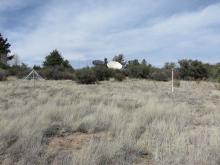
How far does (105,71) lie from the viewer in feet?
146

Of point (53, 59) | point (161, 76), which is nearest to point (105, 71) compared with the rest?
point (161, 76)

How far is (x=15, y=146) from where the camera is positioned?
23.7 feet

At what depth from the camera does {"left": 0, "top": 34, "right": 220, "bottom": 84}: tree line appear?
134ft

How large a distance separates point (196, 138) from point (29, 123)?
3836mm

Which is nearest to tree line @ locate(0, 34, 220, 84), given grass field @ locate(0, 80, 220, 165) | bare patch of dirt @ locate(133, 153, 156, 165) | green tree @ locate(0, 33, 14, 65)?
green tree @ locate(0, 33, 14, 65)

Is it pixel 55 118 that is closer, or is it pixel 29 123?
pixel 29 123

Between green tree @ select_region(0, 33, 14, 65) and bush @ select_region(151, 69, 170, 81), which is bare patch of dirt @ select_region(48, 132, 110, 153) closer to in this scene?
bush @ select_region(151, 69, 170, 81)

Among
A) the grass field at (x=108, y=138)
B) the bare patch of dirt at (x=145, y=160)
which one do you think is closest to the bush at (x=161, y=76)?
the grass field at (x=108, y=138)

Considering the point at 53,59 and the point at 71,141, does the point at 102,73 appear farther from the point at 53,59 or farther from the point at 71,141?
the point at 71,141

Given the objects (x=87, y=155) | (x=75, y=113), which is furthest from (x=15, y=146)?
(x=75, y=113)

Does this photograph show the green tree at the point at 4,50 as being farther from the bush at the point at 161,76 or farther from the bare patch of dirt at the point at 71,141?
the bare patch of dirt at the point at 71,141

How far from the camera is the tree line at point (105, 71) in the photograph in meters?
Answer: 40.7

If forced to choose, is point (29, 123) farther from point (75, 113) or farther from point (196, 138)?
point (196, 138)

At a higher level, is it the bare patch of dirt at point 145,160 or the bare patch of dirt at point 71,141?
the bare patch of dirt at point 71,141
